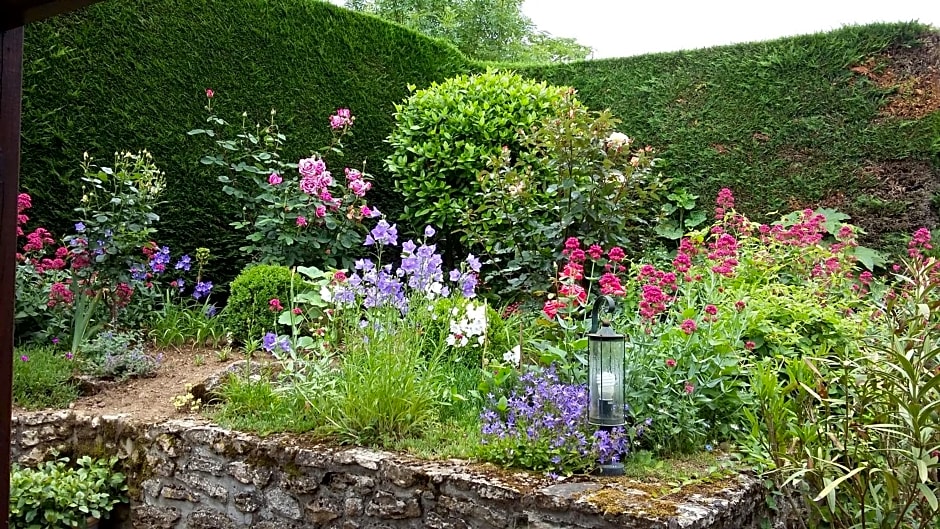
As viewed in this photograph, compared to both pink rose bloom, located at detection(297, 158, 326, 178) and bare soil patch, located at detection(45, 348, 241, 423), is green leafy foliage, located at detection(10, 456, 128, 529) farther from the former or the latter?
pink rose bloom, located at detection(297, 158, 326, 178)

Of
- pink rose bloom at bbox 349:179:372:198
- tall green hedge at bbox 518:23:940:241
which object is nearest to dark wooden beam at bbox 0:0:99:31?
pink rose bloom at bbox 349:179:372:198

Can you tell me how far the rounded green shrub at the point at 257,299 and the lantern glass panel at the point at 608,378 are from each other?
1985 millimetres

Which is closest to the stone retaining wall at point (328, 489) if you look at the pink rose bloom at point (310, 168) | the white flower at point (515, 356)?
the white flower at point (515, 356)

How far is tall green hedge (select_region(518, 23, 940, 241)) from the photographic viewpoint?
496 centimetres

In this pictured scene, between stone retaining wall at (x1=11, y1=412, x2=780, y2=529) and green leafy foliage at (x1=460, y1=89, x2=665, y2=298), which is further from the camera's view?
green leafy foliage at (x1=460, y1=89, x2=665, y2=298)

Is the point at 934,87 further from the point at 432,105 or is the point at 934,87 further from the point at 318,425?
the point at 318,425

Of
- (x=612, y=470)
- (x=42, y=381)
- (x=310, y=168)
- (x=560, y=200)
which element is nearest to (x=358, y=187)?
(x=310, y=168)

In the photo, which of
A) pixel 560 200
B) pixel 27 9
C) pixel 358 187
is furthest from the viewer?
pixel 358 187

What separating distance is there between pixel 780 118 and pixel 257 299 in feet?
13.1

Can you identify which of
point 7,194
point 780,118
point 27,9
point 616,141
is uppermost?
point 780,118

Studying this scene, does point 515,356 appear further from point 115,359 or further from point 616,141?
point 616,141

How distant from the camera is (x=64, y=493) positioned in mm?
2895

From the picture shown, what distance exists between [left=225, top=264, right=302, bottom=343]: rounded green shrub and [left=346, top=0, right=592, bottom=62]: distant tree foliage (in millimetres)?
9581

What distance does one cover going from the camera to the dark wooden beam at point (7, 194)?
1.15m
